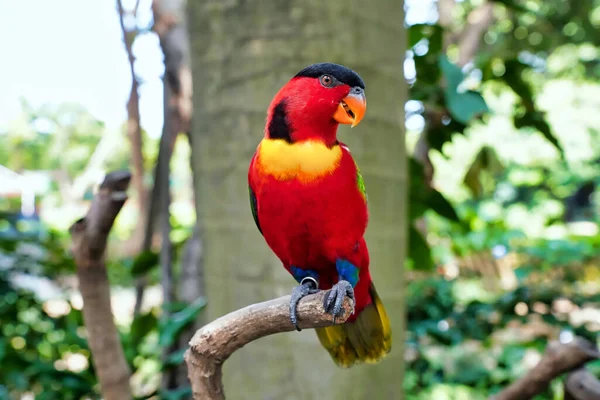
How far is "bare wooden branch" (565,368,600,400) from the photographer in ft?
5.99

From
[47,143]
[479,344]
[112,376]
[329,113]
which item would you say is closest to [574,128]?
[479,344]

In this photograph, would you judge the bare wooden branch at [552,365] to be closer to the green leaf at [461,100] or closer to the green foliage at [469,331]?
the green foliage at [469,331]

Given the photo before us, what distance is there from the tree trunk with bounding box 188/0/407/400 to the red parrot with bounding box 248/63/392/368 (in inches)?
4.1

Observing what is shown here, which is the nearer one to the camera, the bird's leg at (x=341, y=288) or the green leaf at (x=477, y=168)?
the bird's leg at (x=341, y=288)

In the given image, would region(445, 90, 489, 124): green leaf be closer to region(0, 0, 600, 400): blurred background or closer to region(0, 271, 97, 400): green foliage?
region(0, 0, 600, 400): blurred background

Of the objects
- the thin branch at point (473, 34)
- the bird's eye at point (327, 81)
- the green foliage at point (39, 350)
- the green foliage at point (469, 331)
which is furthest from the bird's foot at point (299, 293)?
the thin branch at point (473, 34)

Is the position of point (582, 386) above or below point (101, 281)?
below

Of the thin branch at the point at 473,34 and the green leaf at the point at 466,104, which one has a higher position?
the green leaf at the point at 466,104

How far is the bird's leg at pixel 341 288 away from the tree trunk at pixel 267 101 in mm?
114

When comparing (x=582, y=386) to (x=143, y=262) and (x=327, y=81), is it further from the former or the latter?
(x=327, y=81)

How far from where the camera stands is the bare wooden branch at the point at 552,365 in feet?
5.73

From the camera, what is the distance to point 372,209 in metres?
0.68

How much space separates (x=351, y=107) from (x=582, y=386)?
1.82m

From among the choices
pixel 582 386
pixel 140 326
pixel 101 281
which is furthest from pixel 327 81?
pixel 140 326
